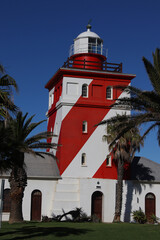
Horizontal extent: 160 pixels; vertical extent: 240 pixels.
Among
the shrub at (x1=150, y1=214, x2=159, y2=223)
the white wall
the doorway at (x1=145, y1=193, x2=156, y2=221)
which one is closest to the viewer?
the white wall

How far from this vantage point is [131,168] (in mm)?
37125

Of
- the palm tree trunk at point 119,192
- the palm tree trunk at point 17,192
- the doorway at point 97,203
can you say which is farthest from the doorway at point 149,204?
the palm tree trunk at point 17,192

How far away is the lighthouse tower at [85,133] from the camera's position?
3353cm

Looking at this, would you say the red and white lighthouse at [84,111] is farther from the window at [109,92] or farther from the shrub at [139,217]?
the shrub at [139,217]

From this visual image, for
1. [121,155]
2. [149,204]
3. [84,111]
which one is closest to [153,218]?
[149,204]

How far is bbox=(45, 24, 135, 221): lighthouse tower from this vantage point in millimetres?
33531

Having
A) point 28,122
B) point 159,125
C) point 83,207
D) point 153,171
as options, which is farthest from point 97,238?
point 153,171

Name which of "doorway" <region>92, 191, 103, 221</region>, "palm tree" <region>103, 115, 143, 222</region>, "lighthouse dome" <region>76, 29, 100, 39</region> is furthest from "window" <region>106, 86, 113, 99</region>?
"doorway" <region>92, 191, 103, 221</region>

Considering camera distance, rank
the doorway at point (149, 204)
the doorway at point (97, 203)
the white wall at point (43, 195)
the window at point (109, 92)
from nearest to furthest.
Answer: the white wall at point (43, 195), the doorway at point (97, 203), the doorway at point (149, 204), the window at point (109, 92)

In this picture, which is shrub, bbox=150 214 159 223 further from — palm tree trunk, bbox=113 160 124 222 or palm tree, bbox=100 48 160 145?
palm tree, bbox=100 48 160 145

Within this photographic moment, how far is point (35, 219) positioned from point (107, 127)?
1018 centimetres

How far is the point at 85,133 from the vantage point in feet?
114

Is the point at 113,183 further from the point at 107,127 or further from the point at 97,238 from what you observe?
the point at 97,238

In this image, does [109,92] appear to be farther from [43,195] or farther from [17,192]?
[17,192]
